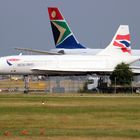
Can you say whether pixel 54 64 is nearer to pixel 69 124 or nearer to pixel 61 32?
pixel 61 32

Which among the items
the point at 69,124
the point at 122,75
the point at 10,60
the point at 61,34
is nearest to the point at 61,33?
the point at 61,34

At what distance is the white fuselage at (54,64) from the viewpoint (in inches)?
3334

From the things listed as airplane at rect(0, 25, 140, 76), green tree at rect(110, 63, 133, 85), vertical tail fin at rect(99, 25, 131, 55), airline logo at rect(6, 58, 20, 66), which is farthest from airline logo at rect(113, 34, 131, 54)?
airline logo at rect(6, 58, 20, 66)

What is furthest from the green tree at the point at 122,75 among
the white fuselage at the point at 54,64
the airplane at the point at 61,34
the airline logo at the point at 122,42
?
the airplane at the point at 61,34

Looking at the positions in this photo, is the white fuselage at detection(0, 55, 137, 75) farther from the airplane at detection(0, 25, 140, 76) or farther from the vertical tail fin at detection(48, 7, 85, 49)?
the vertical tail fin at detection(48, 7, 85, 49)

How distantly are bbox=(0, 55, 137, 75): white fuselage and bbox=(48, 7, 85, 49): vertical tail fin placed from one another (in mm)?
33185

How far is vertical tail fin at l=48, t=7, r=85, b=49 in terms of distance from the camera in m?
124

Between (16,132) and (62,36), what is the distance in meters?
100

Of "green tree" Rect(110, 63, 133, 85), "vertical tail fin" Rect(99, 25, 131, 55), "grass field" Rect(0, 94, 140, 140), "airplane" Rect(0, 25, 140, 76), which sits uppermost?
"vertical tail fin" Rect(99, 25, 131, 55)

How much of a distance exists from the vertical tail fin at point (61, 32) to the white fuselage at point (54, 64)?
33185mm

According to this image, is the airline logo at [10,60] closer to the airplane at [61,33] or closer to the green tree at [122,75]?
the green tree at [122,75]

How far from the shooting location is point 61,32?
12544 cm

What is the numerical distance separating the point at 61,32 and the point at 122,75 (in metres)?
45.3

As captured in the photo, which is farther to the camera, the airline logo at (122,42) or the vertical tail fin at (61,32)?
the vertical tail fin at (61,32)
